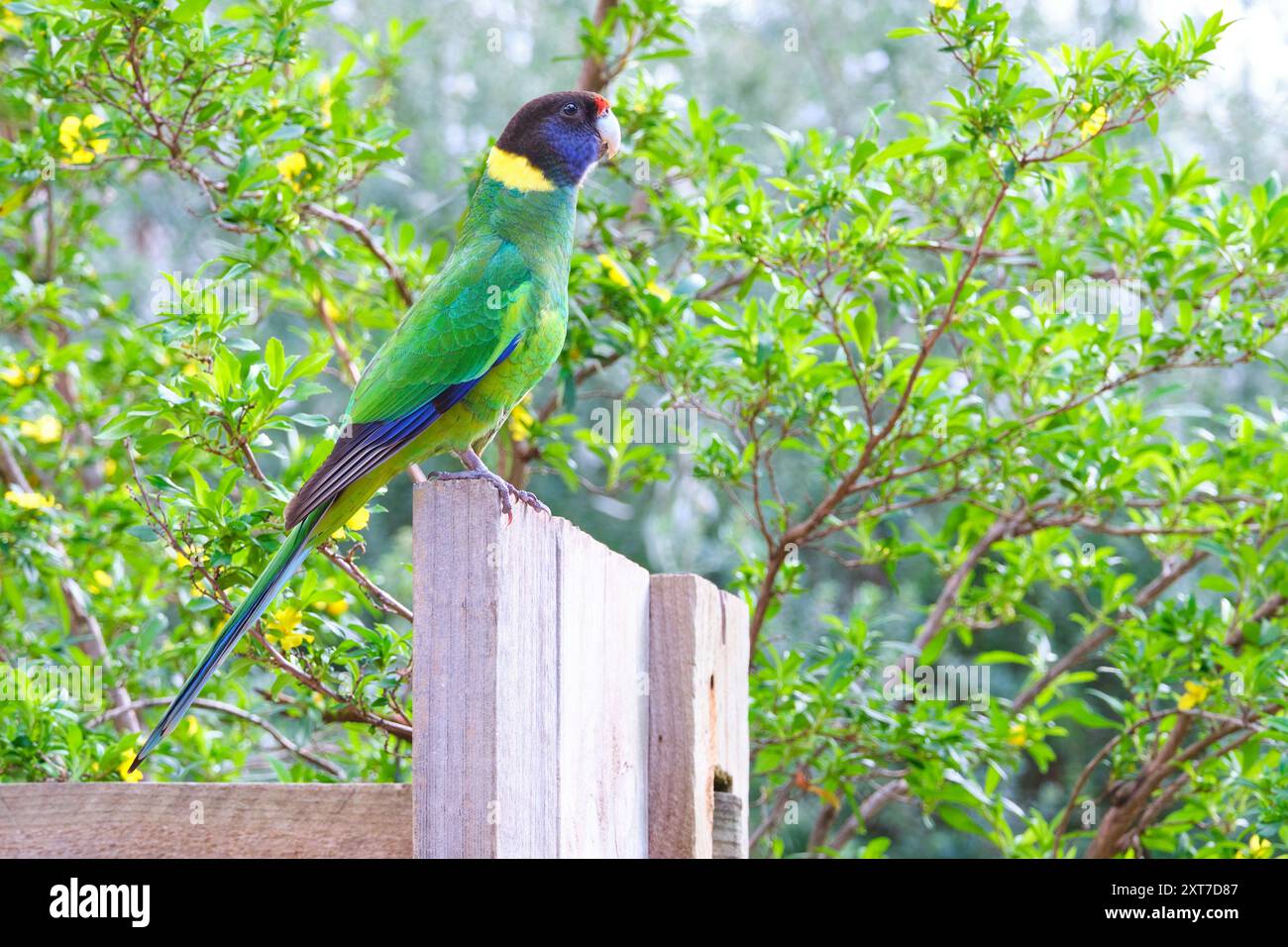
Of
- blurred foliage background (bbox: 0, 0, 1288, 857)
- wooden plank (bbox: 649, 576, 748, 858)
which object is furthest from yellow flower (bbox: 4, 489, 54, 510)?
wooden plank (bbox: 649, 576, 748, 858)

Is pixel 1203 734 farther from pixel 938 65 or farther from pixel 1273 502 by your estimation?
pixel 938 65

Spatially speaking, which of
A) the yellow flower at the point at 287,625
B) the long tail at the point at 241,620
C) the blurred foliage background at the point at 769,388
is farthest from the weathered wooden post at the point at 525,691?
the yellow flower at the point at 287,625

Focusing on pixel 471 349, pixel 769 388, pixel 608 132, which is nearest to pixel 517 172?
pixel 608 132

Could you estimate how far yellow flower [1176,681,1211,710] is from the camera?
10.1 ft

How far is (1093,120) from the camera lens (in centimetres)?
272

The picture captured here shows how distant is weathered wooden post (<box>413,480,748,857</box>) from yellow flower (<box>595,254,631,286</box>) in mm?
1352

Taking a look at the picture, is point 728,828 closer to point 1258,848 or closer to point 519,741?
point 519,741

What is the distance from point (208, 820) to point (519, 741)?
2.03ft

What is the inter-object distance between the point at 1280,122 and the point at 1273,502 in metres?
7.02

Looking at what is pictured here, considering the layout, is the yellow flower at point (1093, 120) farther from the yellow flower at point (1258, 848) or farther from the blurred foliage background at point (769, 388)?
the yellow flower at point (1258, 848)

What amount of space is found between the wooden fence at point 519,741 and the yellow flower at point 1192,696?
128 cm

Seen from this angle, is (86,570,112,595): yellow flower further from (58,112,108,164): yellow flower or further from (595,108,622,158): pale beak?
(595,108,622,158): pale beak
